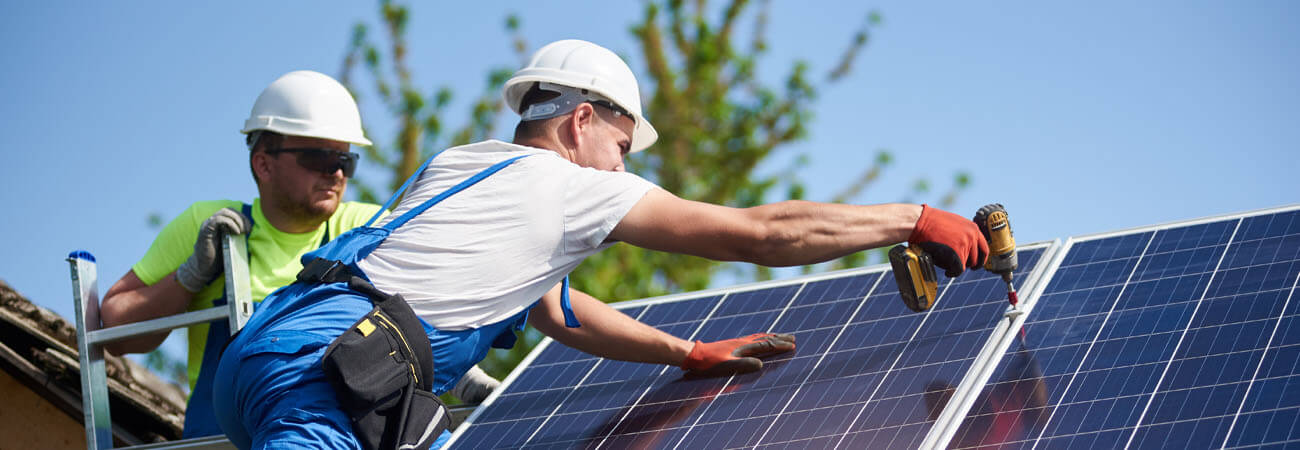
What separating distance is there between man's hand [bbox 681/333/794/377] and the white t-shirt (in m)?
1.16

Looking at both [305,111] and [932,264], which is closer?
[932,264]

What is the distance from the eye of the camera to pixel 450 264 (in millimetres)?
4457

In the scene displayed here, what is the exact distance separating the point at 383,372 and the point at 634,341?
1771mm

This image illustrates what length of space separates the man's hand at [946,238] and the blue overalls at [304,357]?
1.49 meters

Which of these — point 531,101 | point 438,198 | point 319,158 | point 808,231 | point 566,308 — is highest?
point 531,101

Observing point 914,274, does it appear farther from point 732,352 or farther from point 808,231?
point 732,352

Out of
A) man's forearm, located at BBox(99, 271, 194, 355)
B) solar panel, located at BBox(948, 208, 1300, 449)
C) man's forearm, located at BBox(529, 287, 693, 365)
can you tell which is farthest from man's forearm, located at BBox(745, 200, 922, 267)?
man's forearm, located at BBox(99, 271, 194, 355)

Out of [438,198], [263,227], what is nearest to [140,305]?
[263,227]

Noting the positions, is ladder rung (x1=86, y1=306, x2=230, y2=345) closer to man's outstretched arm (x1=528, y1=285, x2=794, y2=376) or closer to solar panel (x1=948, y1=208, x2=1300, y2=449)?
man's outstretched arm (x1=528, y1=285, x2=794, y2=376)

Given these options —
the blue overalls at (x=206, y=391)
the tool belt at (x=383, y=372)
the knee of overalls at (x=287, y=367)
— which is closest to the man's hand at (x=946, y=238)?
the tool belt at (x=383, y=372)

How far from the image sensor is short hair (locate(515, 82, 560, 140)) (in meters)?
5.12

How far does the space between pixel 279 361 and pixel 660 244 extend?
132cm

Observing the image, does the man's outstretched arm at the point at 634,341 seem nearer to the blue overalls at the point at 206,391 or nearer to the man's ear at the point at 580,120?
the man's ear at the point at 580,120

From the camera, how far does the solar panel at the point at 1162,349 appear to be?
4.07 meters
